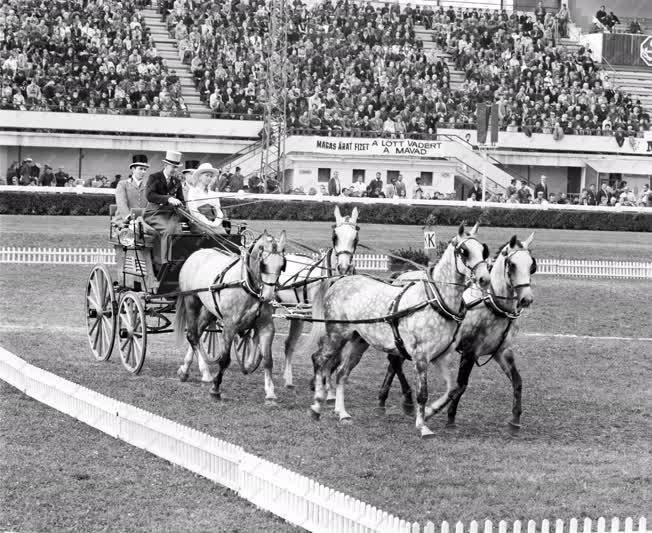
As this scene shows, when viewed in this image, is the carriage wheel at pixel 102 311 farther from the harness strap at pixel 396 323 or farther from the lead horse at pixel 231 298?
the harness strap at pixel 396 323

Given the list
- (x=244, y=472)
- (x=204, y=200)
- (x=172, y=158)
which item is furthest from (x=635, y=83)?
(x=244, y=472)

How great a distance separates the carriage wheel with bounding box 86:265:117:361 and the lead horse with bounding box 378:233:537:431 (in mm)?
4375

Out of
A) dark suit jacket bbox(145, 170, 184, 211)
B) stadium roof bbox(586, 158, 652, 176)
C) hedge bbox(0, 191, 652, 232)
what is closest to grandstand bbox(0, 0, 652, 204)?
stadium roof bbox(586, 158, 652, 176)

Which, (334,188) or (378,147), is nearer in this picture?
(334,188)

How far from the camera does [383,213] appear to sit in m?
38.2

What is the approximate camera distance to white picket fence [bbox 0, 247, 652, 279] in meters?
25.5

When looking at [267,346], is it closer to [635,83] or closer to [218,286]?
[218,286]

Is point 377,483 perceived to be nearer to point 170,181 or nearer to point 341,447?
point 341,447

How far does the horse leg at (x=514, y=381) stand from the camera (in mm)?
11156

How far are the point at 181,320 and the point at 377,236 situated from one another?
66.6ft

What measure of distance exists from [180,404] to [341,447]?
2.19 m

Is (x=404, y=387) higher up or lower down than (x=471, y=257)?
lower down

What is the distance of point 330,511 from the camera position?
712 centimetres

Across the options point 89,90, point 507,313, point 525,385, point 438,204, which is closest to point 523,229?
point 438,204
